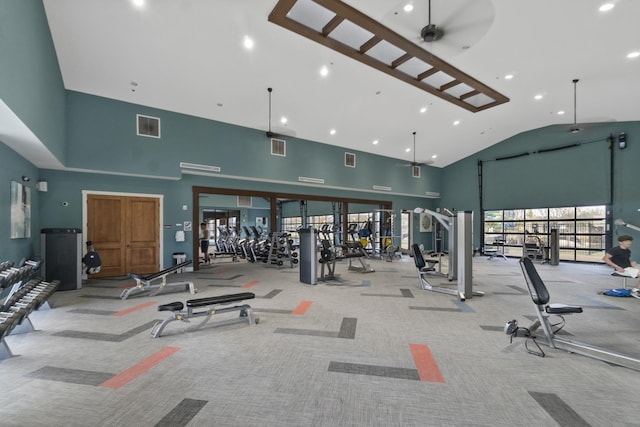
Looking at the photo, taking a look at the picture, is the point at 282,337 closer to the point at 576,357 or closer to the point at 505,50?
the point at 576,357

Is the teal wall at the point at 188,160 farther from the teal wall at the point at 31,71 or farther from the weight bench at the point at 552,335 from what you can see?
the weight bench at the point at 552,335

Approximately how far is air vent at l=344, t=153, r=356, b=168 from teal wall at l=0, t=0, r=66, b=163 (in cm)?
818

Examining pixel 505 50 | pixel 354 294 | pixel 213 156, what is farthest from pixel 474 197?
pixel 213 156

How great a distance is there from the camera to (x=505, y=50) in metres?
5.78

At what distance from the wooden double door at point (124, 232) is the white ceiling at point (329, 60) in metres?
2.56

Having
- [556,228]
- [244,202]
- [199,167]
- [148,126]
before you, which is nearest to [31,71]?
[148,126]

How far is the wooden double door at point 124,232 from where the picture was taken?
704cm

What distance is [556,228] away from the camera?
9.40 m

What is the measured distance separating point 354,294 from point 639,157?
33.7ft

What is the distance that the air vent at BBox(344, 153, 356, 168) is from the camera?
36.5 feet

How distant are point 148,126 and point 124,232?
2.74m

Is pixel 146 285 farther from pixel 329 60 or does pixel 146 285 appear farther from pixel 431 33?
pixel 431 33

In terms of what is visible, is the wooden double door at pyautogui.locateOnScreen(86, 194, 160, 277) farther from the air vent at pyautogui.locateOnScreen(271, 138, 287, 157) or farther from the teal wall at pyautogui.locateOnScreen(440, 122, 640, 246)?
the teal wall at pyautogui.locateOnScreen(440, 122, 640, 246)

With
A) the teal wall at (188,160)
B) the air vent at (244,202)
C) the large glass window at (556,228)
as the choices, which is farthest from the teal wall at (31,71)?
the large glass window at (556,228)
